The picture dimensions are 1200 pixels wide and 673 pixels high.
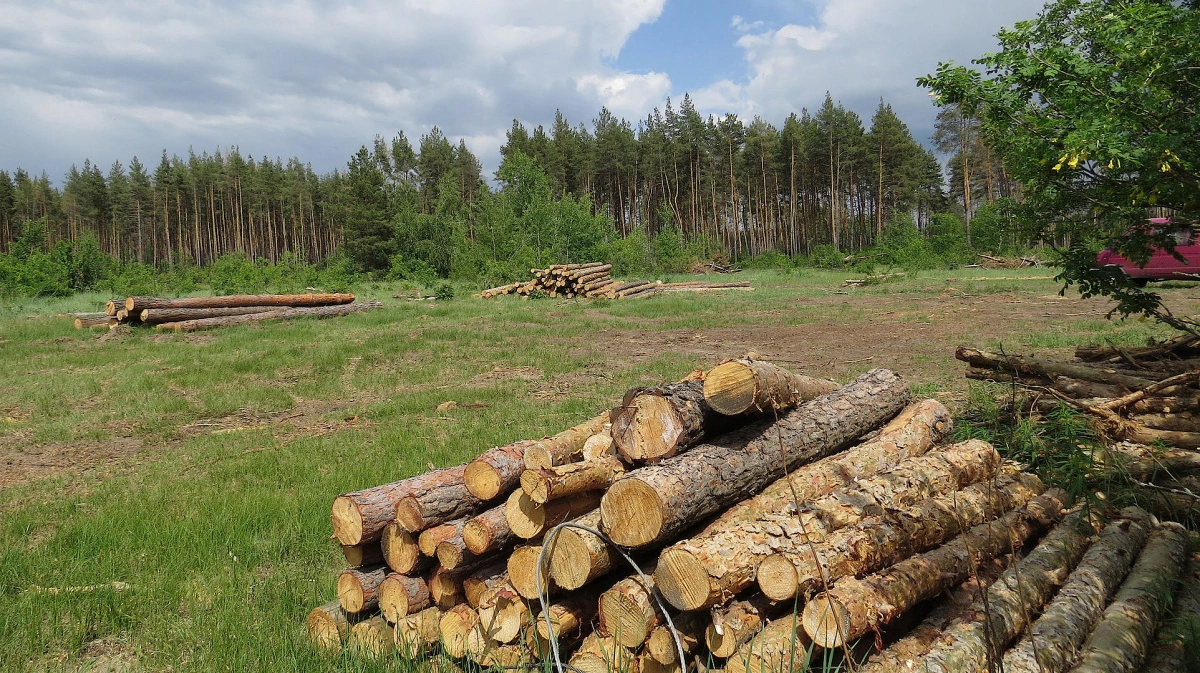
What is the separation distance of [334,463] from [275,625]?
2839mm

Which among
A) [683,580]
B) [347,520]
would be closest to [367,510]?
[347,520]

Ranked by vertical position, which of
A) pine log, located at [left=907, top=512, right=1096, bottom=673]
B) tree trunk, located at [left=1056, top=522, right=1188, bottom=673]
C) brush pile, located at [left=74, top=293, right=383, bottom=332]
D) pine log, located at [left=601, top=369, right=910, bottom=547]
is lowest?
tree trunk, located at [left=1056, top=522, right=1188, bottom=673]

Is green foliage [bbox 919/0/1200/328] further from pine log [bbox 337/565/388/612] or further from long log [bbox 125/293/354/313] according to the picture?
long log [bbox 125/293/354/313]

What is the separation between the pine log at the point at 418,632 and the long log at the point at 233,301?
49.9 ft

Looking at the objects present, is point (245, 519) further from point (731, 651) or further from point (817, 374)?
point (817, 374)

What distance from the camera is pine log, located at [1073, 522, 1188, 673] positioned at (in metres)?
2.31

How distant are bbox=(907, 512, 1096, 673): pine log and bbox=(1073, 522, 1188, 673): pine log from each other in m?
0.23

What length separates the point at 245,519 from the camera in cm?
465

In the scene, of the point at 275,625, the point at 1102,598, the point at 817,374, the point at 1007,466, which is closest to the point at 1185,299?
the point at 817,374

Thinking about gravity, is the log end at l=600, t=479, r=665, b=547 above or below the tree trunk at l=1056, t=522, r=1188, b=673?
above

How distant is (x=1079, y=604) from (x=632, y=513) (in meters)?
1.95

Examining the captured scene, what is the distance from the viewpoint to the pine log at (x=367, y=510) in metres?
3.33

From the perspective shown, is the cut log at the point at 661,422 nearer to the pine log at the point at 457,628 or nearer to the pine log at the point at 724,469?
the pine log at the point at 724,469

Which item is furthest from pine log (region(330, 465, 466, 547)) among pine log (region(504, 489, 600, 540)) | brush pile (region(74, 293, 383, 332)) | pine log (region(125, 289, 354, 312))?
pine log (region(125, 289, 354, 312))
